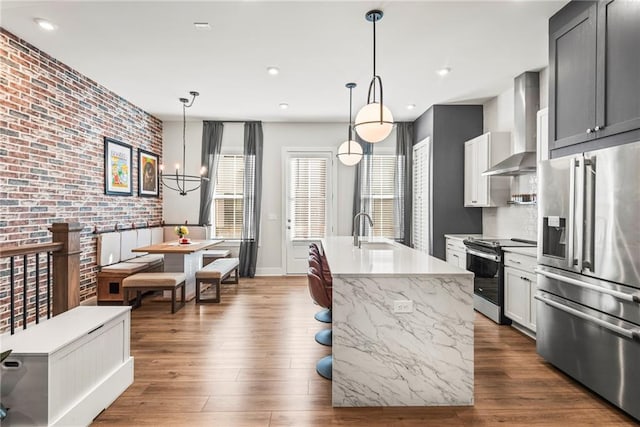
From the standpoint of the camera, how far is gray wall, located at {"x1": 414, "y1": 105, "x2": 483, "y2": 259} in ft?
17.6

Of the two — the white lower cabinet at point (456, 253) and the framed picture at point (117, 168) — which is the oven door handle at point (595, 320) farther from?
the framed picture at point (117, 168)

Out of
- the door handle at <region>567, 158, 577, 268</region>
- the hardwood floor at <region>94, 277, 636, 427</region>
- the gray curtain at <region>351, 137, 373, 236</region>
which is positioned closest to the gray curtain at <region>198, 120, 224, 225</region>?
the gray curtain at <region>351, 137, 373, 236</region>

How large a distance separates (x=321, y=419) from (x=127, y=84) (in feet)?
15.3

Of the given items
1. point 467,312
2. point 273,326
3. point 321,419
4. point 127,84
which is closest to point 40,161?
point 127,84

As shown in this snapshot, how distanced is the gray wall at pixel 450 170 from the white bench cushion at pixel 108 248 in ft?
15.3

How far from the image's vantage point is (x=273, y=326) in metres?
3.73

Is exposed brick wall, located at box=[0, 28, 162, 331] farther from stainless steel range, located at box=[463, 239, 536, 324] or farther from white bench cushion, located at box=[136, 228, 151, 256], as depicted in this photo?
stainless steel range, located at box=[463, 239, 536, 324]

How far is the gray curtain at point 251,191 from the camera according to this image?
6.40 m

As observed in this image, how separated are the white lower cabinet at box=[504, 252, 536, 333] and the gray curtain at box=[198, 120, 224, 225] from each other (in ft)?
16.1

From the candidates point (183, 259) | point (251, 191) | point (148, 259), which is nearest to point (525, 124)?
point (251, 191)

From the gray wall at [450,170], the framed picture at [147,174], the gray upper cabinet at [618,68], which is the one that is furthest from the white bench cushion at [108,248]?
the gray upper cabinet at [618,68]

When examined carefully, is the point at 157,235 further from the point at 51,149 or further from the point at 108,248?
the point at 51,149

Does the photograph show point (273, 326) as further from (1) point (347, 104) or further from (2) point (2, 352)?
(1) point (347, 104)

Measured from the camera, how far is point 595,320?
2.27 metres
